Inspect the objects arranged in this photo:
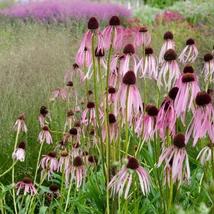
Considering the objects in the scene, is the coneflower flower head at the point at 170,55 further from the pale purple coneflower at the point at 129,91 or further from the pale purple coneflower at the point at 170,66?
the pale purple coneflower at the point at 129,91

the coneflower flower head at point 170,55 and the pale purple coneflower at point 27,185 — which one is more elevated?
the coneflower flower head at point 170,55

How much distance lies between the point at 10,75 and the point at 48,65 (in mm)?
660

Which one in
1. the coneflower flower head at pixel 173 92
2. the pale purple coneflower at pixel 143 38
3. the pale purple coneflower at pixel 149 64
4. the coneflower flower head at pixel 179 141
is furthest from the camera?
the pale purple coneflower at pixel 143 38

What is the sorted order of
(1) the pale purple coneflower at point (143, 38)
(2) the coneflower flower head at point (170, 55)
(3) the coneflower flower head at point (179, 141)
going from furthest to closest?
(1) the pale purple coneflower at point (143, 38)
(2) the coneflower flower head at point (170, 55)
(3) the coneflower flower head at point (179, 141)

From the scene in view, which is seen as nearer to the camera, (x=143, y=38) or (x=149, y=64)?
(x=149, y=64)

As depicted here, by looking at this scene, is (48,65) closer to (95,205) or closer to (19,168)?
(19,168)

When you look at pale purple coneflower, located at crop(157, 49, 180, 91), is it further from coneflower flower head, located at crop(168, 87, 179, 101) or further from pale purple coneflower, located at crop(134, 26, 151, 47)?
pale purple coneflower, located at crop(134, 26, 151, 47)

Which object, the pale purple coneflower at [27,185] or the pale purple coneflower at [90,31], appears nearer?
the pale purple coneflower at [90,31]

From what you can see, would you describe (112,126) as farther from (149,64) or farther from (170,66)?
(170,66)

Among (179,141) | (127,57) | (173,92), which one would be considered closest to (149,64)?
(127,57)

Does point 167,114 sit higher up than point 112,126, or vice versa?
point 167,114

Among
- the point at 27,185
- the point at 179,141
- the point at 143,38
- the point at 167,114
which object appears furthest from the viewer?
the point at 27,185

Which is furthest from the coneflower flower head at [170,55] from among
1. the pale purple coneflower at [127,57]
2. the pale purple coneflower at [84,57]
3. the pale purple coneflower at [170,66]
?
the pale purple coneflower at [84,57]

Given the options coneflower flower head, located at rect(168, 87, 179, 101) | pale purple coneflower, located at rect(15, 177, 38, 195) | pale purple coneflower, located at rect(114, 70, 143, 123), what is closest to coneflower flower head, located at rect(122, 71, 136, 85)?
pale purple coneflower, located at rect(114, 70, 143, 123)
